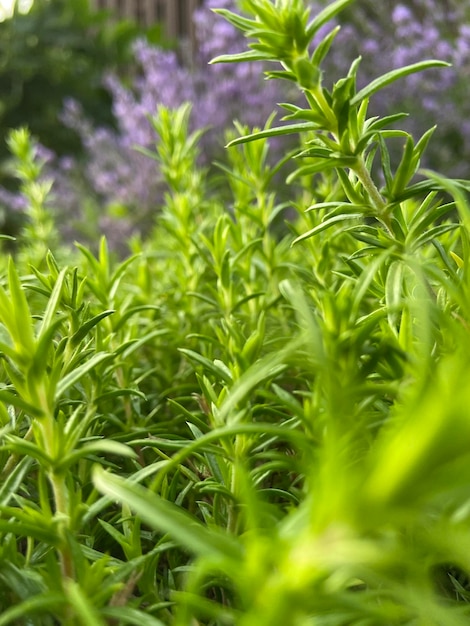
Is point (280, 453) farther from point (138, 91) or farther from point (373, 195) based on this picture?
point (138, 91)

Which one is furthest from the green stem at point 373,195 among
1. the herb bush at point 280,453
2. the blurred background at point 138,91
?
the blurred background at point 138,91

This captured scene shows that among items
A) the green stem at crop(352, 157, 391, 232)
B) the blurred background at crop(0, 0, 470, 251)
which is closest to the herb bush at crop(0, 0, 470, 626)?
the green stem at crop(352, 157, 391, 232)

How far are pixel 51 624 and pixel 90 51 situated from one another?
388 centimetres

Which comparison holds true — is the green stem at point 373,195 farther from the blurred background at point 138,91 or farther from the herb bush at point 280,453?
the blurred background at point 138,91

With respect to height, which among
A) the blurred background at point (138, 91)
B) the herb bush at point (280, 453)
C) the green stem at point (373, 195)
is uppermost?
the blurred background at point (138, 91)

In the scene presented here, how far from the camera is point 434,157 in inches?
96.3

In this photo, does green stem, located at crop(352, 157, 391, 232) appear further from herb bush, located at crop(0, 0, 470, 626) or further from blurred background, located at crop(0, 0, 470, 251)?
blurred background, located at crop(0, 0, 470, 251)

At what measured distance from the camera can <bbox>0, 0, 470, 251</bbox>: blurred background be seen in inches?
94.5

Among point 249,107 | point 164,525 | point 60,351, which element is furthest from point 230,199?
point 164,525

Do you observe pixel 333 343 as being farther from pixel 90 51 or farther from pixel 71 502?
pixel 90 51

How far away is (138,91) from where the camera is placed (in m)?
3.78

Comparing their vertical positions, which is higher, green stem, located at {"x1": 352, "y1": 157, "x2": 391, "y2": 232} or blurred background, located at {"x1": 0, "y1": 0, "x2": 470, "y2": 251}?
blurred background, located at {"x1": 0, "y1": 0, "x2": 470, "y2": 251}

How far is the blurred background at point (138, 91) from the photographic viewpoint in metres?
2.40

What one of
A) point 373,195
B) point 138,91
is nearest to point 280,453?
point 373,195
